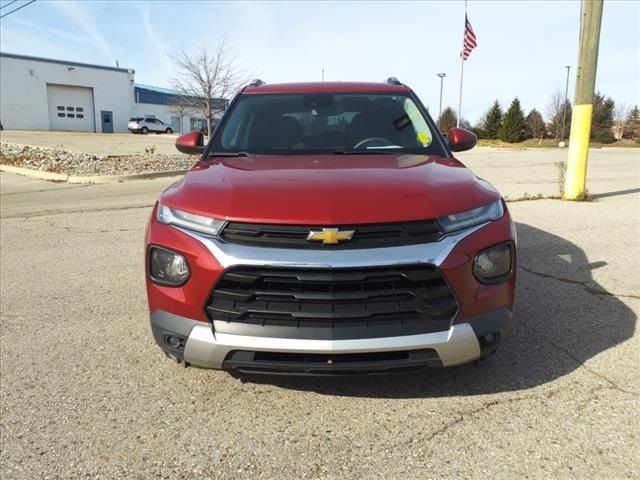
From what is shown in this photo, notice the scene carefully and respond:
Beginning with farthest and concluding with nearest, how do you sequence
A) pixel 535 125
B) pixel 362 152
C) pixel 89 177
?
Result: pixel 535 125 < pixel 89 177 < pixel 362 152

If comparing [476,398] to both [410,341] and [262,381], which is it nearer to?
[410,341]

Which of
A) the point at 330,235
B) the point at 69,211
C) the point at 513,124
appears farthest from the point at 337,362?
the point at 513,124

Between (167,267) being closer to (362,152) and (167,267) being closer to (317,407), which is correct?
(317,407)

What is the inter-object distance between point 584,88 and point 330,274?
7.82 meters

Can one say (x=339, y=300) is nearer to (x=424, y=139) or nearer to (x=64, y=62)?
(x=424, y=139)

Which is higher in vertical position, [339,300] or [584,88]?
[584,88]

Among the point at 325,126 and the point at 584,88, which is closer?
the point at 325,126

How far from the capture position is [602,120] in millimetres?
60281

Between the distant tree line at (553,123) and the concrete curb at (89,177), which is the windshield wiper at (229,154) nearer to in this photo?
the concrete curb at (89,177)

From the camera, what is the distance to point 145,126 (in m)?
48.9

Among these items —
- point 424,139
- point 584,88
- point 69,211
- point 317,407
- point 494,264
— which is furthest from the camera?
point 69,211

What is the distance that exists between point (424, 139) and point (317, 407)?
2.10m

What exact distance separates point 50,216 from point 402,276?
7.51 meters

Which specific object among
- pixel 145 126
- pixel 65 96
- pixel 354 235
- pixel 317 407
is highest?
pixel 65 96
